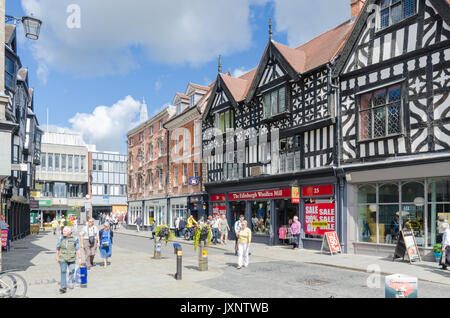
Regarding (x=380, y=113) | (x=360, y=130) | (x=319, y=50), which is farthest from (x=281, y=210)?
(x=319, y=50)

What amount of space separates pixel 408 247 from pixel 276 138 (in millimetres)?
9870

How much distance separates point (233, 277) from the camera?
12.2m

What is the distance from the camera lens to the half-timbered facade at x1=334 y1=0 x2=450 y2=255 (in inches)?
588

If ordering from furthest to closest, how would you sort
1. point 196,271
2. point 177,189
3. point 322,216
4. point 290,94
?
point 177,189
point 290,94
point 322,216
point 196,271

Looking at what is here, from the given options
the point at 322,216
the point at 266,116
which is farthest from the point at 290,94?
the point at 322,216

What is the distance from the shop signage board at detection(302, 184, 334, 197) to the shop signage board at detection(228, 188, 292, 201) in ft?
4.25

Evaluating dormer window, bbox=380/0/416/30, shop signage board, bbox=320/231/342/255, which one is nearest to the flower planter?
shop signage board, bbox=320/231/342/255

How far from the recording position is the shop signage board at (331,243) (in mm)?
17688

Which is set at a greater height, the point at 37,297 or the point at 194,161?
the point at 194,161

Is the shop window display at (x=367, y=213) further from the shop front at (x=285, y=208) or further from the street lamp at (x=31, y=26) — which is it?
the street lamp at (x=31, y=26)

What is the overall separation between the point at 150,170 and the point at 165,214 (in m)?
6.32

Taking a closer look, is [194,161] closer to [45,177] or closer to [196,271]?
[196,271]
